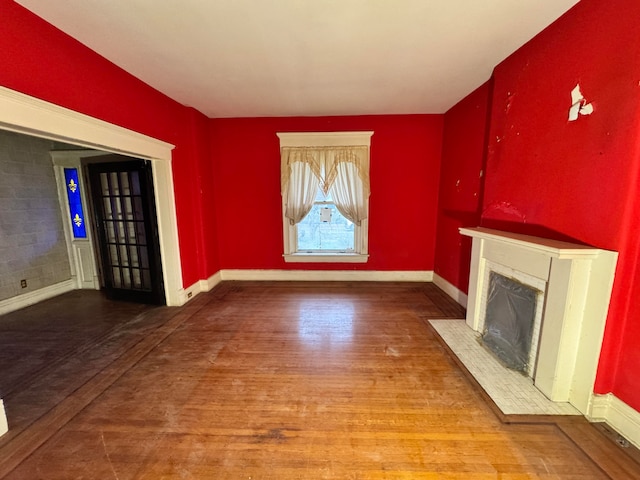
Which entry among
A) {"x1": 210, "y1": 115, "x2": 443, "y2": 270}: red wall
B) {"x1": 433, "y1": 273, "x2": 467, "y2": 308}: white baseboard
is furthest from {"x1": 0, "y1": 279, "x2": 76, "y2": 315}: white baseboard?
{"x1": 433, "y1": 273, "x2": 467, "y2": 308}: white baseboard

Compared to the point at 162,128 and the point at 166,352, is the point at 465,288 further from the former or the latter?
the point at 162,128

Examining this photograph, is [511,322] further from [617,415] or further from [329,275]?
[329,275]

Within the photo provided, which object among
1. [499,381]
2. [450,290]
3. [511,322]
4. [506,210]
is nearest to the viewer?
[499,381]

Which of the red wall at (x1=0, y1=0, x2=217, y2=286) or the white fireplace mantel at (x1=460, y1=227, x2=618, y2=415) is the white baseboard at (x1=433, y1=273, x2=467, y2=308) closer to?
the white fireplace mantel at (x1=460, y1=227, x2=618, y2=415)

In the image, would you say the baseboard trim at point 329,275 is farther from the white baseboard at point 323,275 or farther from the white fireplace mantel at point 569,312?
the white fireplace mantel at point 569,312

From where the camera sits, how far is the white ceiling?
1836mm

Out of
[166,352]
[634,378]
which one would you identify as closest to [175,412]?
[166,352]

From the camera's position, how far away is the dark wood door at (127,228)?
11.3 ft

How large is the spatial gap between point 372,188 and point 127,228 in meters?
3.61

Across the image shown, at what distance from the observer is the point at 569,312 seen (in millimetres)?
1771

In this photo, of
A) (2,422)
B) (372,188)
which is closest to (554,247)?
(372,188)

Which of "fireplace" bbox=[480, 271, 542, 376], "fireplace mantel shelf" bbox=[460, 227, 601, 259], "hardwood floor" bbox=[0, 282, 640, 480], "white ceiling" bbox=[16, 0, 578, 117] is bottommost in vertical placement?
"hardwood floor" bbox=[0, 282, 640, 480]

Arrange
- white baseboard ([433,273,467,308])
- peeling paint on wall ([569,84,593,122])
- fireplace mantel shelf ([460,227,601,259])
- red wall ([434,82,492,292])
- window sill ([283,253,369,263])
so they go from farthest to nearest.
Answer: window sill ([283,253,369,263]) → white baseboard ([433,273,467,308]) → red wall ([434,82,492,292]) → peeling paint on wall ([569,84,593,122]) → fireplace mantel shelf ([460,227,601,259])

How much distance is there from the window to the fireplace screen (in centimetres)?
216
